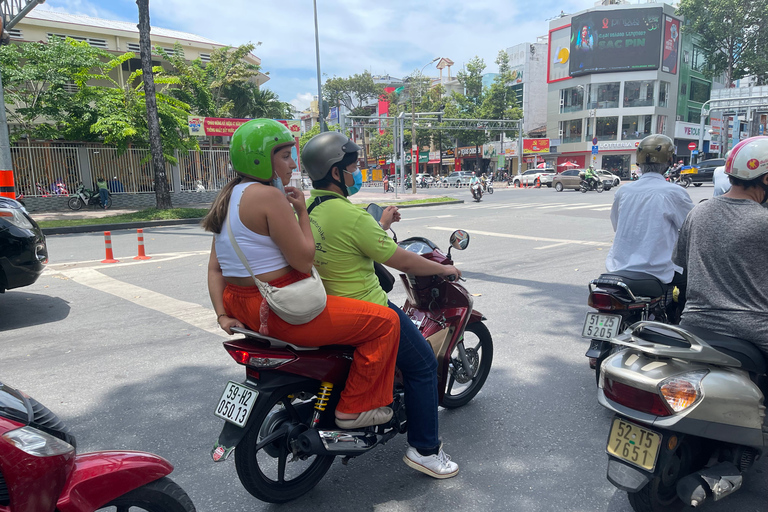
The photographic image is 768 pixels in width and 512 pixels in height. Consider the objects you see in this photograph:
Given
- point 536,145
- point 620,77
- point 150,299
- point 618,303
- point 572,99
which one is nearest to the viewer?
point 618,303

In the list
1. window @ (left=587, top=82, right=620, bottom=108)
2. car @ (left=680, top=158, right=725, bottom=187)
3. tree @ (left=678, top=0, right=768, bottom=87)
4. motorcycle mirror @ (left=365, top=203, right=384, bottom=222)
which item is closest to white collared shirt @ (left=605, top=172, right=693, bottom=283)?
motorcycle mirror @ (left=365, top=203, right=384, bottom=222)

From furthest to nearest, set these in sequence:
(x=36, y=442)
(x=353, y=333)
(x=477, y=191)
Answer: (x=477, y=191) < (x=353, y=333) < (x=36, y=442)

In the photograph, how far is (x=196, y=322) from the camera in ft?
17.6

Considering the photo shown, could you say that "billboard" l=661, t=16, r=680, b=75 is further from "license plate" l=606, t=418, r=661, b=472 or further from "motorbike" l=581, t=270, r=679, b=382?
"license plate" l=606, t=418, r=661, b=472

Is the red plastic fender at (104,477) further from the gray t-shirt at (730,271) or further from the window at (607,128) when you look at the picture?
the window at (607,128)

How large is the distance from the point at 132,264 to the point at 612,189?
31210mm

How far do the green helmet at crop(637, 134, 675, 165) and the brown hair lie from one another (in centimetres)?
287

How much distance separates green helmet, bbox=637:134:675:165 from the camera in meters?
3.64

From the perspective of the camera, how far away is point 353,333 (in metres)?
2.28

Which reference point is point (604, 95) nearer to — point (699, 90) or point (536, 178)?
point (699, 90)

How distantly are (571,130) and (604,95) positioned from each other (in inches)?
170

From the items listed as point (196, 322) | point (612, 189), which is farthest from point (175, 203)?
point (612, 189)

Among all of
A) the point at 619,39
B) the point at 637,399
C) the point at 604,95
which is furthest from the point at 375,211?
the point at 619,39

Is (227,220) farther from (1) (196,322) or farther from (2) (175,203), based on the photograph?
(2) (175,203)
